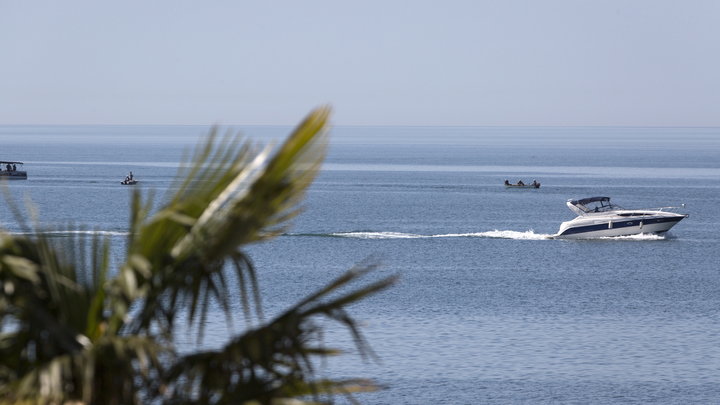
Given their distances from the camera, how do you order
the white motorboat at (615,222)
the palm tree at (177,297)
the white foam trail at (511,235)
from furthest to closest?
the white foam trail at (511,235)
the white motorboat at (615,222)
the palm tree at (177,297)

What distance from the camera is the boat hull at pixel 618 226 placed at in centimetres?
6956

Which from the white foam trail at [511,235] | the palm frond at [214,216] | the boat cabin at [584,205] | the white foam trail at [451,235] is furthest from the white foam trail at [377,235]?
the palm frond at [214,216]

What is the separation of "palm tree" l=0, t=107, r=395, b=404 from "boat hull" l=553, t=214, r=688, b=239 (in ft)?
218

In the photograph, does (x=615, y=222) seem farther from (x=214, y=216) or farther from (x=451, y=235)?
(x=214, y=216)

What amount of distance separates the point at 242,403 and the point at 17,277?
1.43 m

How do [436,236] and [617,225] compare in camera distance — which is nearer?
[617,225]

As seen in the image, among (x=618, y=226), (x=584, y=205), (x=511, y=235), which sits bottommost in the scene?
(x=511, y=235)

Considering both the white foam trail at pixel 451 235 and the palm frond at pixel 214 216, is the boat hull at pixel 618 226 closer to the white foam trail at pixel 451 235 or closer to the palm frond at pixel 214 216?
the white foam trail at pixel 451 235

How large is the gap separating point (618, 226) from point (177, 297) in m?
68.5

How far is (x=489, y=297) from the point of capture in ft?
161

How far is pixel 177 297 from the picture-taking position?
5.07 meters

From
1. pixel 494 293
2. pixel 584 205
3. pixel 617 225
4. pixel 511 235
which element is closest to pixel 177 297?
pixel 494 293

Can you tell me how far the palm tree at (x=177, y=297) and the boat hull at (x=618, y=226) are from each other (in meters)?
66.6

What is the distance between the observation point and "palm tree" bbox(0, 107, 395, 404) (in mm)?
4652
